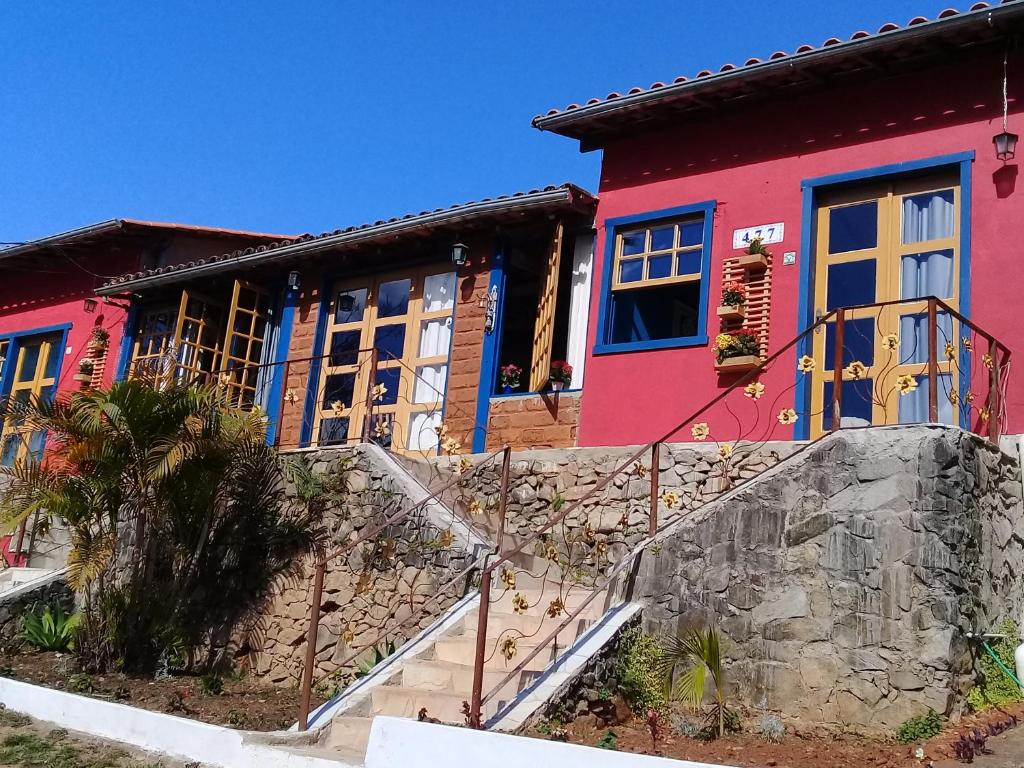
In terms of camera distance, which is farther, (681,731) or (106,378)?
(106,378)

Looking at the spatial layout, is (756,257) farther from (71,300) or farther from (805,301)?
(71,300)

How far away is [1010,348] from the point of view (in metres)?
8.77

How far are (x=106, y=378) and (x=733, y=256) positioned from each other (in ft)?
33.3

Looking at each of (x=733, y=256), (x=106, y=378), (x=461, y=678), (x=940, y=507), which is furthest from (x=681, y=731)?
(x=106, y=378)

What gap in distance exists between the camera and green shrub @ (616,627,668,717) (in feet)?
23.9

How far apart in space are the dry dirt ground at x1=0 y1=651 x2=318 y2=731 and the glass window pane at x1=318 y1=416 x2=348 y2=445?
3.92 m

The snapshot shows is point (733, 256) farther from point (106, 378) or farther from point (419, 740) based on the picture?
point (106, 378)

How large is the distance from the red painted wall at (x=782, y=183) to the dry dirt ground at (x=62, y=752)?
5.29 metres

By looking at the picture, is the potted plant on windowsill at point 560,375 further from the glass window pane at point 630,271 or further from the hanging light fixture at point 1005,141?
Result: the hanging light fixture at point 1005,141

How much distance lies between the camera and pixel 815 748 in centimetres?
659

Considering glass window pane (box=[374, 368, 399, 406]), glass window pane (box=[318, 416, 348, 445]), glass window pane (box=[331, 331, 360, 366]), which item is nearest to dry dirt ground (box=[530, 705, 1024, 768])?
glass window pane (box=[374, 368, 399, 406])

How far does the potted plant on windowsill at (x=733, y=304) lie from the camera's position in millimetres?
10125

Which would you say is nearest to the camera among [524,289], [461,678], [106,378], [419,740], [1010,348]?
[419,740]

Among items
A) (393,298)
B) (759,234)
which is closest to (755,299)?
(759,234)
